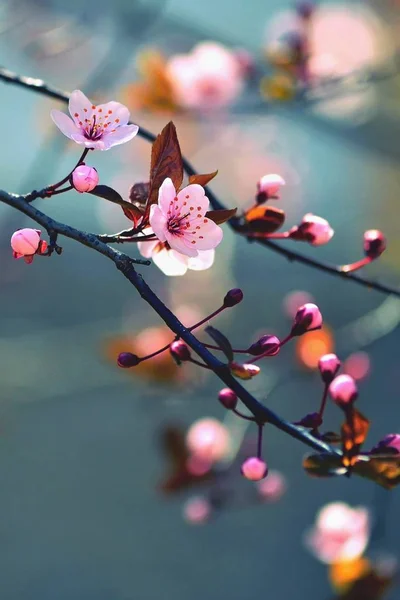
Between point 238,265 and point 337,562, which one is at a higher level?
point 238,265

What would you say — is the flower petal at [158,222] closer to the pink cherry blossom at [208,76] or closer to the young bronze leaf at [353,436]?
the young bronze leaf at [353,436]

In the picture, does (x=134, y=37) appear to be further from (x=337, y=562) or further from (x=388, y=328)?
(x=337, y=562)

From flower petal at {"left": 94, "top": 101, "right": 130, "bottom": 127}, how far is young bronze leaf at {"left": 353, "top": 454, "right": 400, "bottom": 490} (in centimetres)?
29

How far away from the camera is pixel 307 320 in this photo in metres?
0.53

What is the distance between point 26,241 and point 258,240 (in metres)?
0.26

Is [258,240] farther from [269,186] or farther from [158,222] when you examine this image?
[158,222]

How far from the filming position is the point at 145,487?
393 centimetres

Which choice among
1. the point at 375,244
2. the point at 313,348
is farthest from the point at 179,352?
the point at 313,348

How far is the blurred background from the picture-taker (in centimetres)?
160

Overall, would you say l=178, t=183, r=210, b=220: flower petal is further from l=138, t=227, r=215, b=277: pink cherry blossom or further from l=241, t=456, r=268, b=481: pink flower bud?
l=241, t=456, r=268, b=481: pink flower bud

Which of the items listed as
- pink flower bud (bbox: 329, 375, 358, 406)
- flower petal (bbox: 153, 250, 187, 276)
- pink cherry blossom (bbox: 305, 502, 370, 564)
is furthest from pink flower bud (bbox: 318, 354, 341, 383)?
pink cherry blossom (bbox: 305, 502, 370, 564)

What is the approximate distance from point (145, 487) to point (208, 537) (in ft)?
1.55

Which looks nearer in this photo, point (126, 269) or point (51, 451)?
point (126, 269)

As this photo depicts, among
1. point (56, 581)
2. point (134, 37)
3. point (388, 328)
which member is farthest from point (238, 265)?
point (388, 328)
